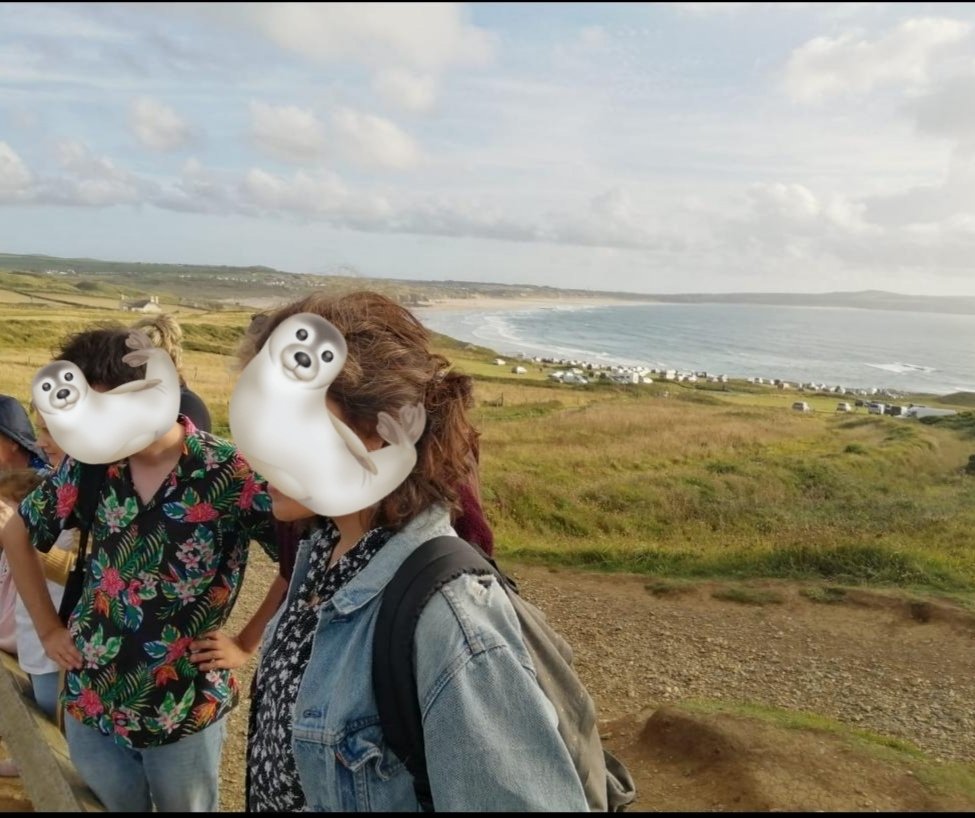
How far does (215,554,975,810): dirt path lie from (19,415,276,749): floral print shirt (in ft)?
8.31

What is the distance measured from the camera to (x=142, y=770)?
2.53 m

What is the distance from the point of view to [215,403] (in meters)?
23.1

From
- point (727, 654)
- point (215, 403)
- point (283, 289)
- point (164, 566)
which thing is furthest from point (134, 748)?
point (215, 403)

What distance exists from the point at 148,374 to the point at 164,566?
1.94 feet

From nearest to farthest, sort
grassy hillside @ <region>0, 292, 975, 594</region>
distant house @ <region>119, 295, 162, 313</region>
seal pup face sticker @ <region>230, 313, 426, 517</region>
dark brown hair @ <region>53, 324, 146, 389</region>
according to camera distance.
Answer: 1. seal pup face sticker @ <region>230, 313, 426, 517</region>
2. dark brown hair @ <region>53, 324, 146, 389</region>
3. distant house @ <region>119, 295, 162, 313</region>
4. grassy hillside @ <region>0, 292, 975, 594</region>

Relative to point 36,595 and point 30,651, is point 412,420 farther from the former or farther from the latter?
point 30,651

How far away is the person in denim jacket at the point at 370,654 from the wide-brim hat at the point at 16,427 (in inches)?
97.2

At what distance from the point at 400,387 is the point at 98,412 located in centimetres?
97

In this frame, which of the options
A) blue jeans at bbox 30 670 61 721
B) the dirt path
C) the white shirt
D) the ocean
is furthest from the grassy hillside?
the ocean

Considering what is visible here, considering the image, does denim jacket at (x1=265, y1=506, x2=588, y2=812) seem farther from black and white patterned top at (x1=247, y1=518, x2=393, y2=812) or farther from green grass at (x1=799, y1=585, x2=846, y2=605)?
green grass at (x1=799, y1=585, x2=846, y2=605)

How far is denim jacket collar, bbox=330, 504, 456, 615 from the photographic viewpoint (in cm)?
156

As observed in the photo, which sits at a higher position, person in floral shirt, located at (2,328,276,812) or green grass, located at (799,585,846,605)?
person in floral shirt, located at (2,328,276,812)

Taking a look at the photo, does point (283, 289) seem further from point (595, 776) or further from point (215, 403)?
point (215, 403)

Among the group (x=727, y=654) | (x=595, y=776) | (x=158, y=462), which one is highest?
(x=158, y=462)
